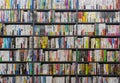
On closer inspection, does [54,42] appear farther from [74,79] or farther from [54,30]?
[74,79]

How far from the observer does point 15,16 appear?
219 inches

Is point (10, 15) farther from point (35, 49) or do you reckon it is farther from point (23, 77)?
point (23, 77)

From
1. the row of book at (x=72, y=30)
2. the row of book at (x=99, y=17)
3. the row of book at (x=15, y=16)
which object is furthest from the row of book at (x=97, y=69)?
the row of book at (x=15, y=16)

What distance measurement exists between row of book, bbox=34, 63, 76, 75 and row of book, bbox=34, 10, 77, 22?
2.43ft

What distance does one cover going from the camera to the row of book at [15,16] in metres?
5.55

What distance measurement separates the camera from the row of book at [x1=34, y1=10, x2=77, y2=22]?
555 cm

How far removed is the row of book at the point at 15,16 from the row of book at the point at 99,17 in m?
0.84

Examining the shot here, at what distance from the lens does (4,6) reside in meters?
5.56

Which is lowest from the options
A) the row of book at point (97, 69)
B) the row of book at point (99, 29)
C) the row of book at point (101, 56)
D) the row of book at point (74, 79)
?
the row of book at point (74, 79)

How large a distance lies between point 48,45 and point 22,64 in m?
0.53

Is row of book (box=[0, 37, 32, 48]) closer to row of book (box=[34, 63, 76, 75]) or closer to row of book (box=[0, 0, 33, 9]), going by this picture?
row of book (box=[34, 63, 76, 75])

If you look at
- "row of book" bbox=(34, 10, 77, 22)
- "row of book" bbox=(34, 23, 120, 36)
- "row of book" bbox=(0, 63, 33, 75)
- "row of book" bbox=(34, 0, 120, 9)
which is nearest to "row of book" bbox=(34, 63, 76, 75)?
"row of book" bbox=(0, 63, 33, 75)

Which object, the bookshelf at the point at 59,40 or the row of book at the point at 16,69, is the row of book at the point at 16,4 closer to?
the bookshelf at the point at 59,40

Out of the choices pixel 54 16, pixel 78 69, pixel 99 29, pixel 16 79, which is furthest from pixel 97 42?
pixel 16 79
